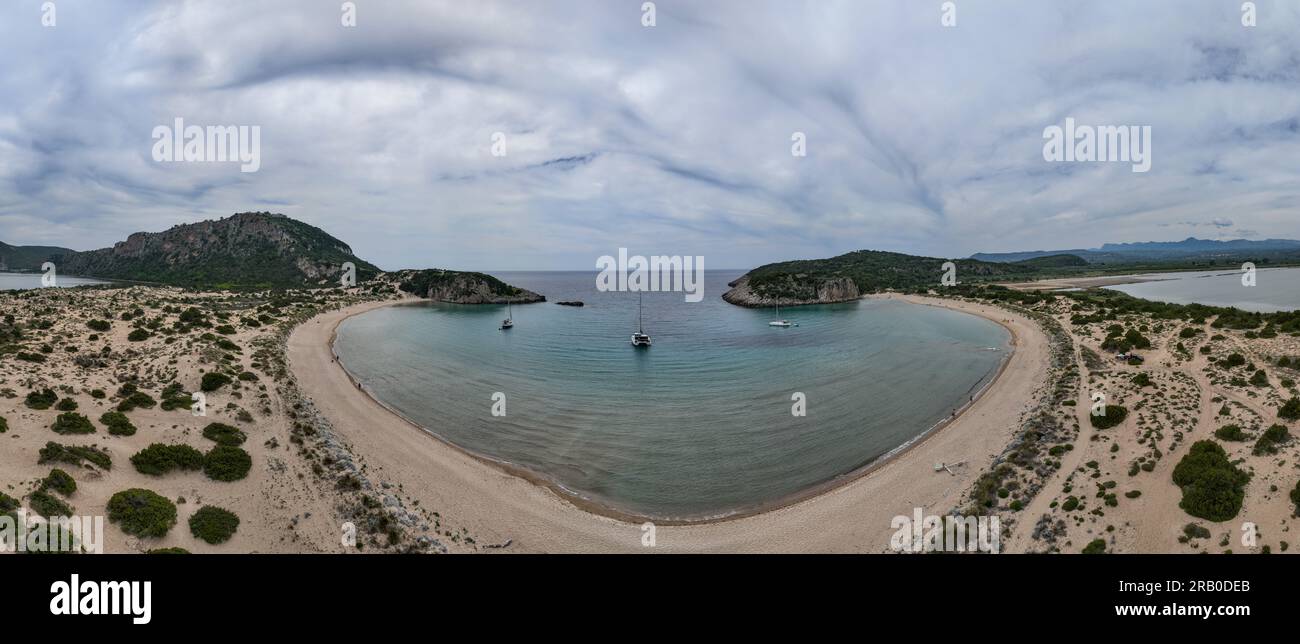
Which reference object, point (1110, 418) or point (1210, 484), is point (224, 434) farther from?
point (1110, 418)

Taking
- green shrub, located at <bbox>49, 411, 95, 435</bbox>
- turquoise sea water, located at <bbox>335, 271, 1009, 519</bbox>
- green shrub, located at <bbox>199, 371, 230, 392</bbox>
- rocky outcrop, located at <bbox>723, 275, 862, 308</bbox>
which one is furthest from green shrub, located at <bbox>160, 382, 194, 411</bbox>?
rocky outcrop, located at <bbox>723, 275, 862, 308</bbox>

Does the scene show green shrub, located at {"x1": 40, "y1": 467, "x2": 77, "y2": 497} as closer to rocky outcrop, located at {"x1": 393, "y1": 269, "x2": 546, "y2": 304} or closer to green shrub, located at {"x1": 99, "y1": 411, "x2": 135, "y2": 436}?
green shrub, located at {"x1": 99, "y1": 411, "x2": 135, "y2": 436}

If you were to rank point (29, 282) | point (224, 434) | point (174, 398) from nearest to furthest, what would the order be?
point (224, 434)
point (174, 398)
point (29, 282)

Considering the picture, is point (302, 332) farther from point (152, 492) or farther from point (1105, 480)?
point (1105, 480)

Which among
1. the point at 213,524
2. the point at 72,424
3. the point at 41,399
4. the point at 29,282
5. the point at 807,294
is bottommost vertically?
the point at 213,524

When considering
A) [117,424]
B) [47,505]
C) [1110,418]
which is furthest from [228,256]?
[1110,418]

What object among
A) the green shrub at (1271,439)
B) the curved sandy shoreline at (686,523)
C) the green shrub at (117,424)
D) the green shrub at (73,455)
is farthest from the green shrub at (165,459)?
the green shrub at (1271,439)

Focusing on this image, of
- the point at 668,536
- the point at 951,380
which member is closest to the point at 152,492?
the point at 668,536
